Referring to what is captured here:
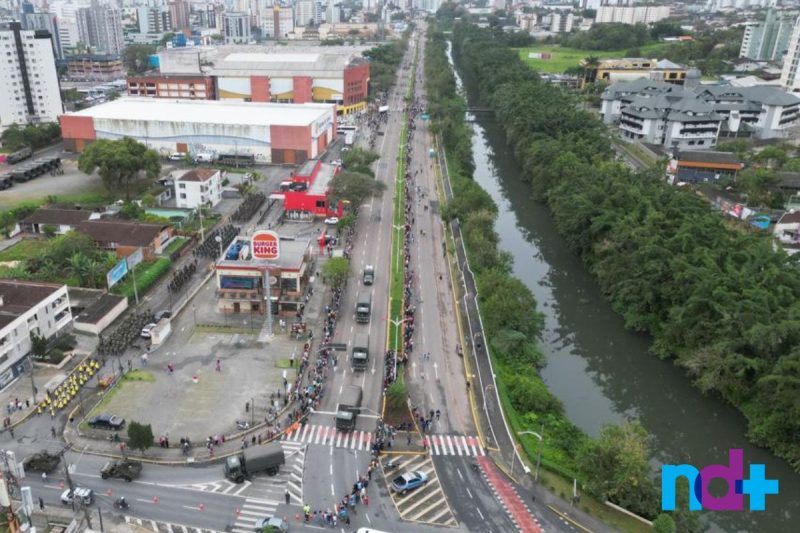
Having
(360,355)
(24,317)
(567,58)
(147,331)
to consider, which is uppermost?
(567,58)

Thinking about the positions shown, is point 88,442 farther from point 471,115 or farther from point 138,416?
point 471,115

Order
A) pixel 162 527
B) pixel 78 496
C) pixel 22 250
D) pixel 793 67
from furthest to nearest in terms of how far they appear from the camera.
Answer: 1. pixel 793 67
2. pixel 22 250
3. pixel 78 496
4. pixel 162 527

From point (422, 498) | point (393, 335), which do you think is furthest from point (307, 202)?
point (422, 498)

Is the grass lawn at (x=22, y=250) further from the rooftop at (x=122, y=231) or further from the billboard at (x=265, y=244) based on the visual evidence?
the billboard at (x=265, y=244)

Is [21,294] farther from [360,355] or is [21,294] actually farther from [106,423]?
[360,355]

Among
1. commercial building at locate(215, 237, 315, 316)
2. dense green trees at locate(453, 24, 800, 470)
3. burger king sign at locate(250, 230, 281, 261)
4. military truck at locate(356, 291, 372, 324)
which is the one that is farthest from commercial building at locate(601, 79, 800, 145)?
burger king sign at locate(250, 230, 281, 261)

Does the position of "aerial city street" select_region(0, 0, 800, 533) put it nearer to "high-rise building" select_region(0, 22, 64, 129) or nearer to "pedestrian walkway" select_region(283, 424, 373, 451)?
"pedestrian walkway" select_region(283, 424, 373, 451)
